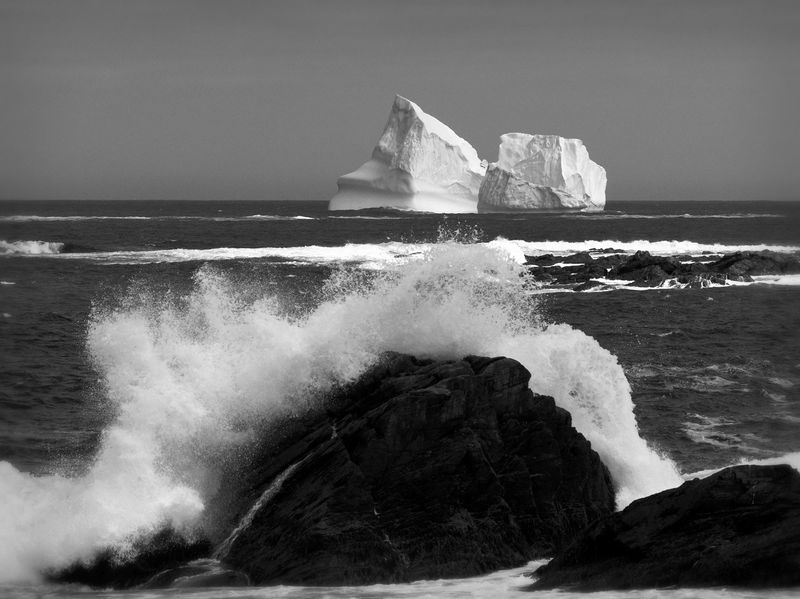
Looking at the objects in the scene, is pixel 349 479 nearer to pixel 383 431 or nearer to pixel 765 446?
pixel 383 431

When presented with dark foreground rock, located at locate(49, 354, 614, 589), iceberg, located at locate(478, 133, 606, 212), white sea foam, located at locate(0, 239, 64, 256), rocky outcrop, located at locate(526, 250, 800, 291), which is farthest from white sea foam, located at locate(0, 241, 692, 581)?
iceberg, located at locate(478, 133, 606, 212)

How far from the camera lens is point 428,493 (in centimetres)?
941

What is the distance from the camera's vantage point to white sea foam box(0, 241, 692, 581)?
9.84 metres

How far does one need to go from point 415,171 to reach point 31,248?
45.2m

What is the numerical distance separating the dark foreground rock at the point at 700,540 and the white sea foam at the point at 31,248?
45097mm

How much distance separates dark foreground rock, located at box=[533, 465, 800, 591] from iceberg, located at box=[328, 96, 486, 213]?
80347 mm

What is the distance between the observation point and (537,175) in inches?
3674

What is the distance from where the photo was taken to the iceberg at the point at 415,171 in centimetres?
8919

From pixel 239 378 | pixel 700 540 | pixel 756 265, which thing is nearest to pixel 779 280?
pixel 756 265

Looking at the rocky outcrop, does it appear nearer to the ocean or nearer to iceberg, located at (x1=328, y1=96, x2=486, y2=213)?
the ocean

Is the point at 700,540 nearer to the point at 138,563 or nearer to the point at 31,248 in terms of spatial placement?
the point at 138,563

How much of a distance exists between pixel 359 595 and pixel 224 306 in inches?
192

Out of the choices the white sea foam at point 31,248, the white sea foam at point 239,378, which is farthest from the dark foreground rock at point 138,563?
the white sea foam at point 31,248

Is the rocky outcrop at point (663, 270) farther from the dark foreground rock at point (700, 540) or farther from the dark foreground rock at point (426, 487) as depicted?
the dark foreground rock at point (700, 540)
